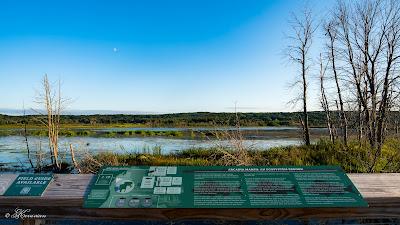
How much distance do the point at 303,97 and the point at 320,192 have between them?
2366 centimetres

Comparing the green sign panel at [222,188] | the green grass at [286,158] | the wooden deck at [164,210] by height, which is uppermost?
the green sign panel at [222,188]

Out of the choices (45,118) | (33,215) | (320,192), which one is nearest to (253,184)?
(320,192)

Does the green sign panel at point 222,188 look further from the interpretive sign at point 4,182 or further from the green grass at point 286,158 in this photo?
the green grass at point 286,158

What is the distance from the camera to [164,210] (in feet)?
10.1

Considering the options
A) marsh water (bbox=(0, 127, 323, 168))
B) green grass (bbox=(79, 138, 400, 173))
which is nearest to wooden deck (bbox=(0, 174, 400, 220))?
green grass (bbox=(79, 138, 400, 173))

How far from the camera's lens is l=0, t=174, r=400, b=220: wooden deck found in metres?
3.08

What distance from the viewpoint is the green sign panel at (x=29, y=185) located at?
3.19 meters

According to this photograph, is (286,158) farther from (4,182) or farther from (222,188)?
(4,182)

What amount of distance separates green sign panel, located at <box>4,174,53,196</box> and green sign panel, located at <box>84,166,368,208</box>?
16.1 inches

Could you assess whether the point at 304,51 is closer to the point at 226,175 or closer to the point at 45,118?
the point at 45,118

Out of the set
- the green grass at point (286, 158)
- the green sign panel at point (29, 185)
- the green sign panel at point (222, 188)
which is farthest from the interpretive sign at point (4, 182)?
the green grass at point (286, 158)

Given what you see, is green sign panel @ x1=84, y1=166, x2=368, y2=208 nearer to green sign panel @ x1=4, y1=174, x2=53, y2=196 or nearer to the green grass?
green sign panel @ x1=4, y1=174, x2=53, y2=196

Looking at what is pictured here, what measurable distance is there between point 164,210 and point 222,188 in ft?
1.63

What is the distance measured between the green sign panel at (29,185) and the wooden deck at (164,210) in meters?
0.04
